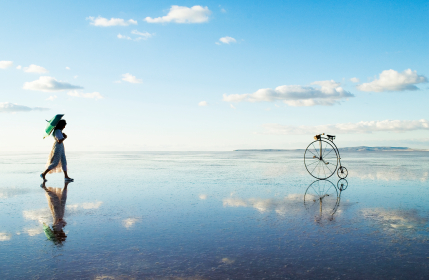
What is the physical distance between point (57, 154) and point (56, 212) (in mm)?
6063

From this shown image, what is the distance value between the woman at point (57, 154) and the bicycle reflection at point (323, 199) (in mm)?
8744

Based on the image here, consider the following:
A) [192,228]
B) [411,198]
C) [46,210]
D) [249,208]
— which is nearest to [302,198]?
[249,208]

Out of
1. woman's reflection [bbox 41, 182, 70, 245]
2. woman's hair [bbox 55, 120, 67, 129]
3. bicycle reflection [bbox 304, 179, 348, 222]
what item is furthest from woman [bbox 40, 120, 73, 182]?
bicycle reflection [bbox 304, 179, 348, 222]

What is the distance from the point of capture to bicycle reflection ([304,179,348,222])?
21.9 ft

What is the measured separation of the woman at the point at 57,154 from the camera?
1220 cm

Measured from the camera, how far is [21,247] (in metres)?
4.57

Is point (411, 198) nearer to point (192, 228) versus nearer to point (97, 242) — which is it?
point (192, 228)

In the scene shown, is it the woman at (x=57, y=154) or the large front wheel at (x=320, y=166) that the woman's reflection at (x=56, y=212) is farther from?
the large front wheel at (x=320, y=166)

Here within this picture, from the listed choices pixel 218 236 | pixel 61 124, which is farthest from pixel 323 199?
pixel 61 124

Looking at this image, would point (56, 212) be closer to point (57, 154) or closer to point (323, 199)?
point (57, 154)

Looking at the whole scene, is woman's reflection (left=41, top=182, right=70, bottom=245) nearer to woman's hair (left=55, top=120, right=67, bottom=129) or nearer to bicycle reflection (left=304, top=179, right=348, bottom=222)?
woman's hair (left=55, top=120, right=67, bottom=129)

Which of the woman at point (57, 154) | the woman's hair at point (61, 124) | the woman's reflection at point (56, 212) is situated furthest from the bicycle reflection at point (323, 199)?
the woman's hair at point (61, 124)

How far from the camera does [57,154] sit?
12281 millimetres

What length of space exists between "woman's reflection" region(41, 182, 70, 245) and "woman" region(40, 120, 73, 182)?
1126 millimetres
